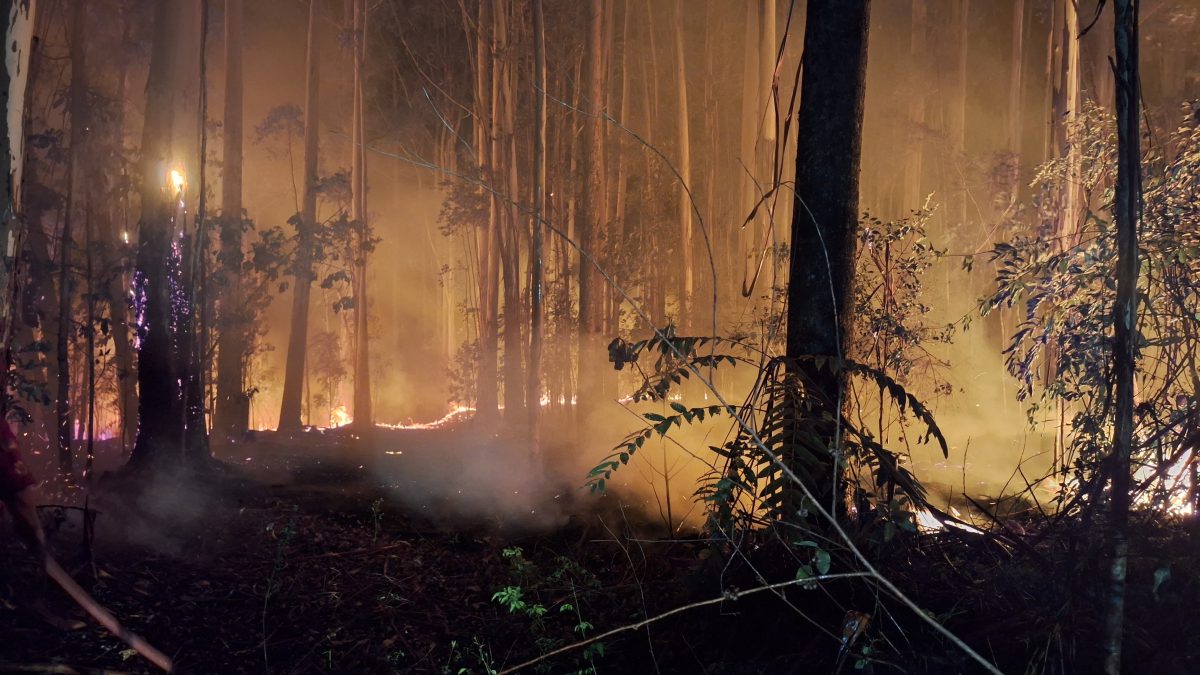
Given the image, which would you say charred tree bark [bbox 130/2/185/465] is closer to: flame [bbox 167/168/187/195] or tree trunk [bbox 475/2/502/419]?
flame [bbox 167/168/187/195]

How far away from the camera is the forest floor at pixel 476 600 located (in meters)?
3.48

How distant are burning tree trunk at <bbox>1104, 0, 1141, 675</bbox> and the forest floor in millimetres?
351

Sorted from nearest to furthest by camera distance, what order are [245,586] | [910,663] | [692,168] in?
[910,663]
[245,586]
[692,168]

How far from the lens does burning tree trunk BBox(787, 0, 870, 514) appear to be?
4.46 m

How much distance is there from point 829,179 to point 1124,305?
6.11ft

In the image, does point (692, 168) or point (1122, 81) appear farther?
point (692, 168)

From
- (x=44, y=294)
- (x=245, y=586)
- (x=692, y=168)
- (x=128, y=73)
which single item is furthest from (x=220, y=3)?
(x=245, y=586)

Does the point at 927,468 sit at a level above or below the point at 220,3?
below

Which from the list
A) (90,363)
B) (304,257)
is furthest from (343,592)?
(304,257)

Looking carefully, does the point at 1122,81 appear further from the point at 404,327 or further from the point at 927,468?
the point at 404,327

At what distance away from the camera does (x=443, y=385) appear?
1304 inches

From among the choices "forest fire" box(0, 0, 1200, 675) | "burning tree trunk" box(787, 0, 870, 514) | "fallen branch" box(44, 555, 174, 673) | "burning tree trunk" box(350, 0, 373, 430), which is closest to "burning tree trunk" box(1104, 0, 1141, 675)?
"forest fire" box(0, 0, 1200, 675)

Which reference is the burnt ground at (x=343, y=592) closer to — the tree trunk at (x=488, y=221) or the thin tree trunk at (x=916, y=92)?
the tree trunk at (x=488, y=221)

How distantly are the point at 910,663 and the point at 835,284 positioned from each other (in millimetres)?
2138
